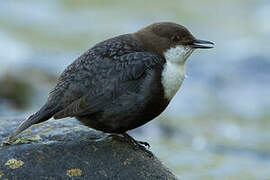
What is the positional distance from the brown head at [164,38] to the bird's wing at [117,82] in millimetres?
119

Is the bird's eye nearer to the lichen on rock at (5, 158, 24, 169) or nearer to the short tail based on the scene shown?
the short tail

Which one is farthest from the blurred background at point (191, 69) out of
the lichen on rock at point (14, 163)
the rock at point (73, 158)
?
the lichen on rock at point (14, 163)

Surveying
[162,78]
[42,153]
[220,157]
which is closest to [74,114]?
[42,153]

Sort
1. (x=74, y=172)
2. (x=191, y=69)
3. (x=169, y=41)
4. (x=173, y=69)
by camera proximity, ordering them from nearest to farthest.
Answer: (x=74, y=172)
(x=173, y=69)
(x=169, y=41)
(x=191, y=69)

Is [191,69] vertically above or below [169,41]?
above

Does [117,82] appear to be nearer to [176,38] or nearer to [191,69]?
[176,38]

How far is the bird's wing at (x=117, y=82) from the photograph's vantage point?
399cm

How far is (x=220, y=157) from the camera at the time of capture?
7219 mm

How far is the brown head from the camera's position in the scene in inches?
169

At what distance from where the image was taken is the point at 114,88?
4055 mm

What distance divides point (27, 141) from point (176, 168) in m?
2.92

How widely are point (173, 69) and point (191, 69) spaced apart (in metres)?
6.91

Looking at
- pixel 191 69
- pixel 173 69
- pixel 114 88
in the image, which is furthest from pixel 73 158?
pixel 191 69

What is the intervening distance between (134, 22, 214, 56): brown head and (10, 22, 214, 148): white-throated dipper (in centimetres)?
7
